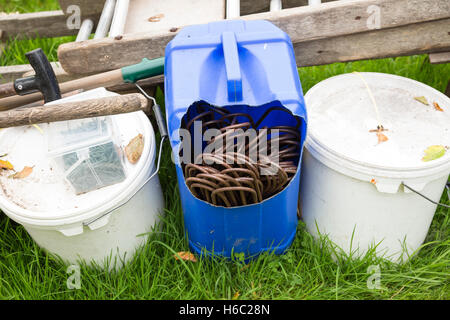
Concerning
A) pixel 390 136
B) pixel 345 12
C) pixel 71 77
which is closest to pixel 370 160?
pixel 390 136

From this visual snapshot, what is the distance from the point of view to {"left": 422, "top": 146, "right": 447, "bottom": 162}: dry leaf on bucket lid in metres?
1.80

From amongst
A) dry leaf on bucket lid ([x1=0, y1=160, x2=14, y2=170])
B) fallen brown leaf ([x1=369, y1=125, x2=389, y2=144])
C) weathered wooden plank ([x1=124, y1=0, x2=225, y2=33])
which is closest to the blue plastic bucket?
fallen brown leaf ([x1=369, y1=125, x2=389, y2=144])

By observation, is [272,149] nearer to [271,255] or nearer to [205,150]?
[205,150]

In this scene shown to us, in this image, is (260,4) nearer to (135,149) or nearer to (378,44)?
(378,44)

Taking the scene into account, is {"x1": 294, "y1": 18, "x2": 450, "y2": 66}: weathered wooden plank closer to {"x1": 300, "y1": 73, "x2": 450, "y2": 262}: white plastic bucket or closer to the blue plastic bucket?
{"x1": 300, "y1": 73, "x2": 450, "y2": 262}: white plastic bucket

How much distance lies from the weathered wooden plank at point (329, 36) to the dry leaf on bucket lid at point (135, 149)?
0.45 meters

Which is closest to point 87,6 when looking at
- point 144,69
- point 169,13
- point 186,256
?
point 169,13

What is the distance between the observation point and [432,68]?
304 cm

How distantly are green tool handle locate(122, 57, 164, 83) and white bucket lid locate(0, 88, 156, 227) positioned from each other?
15 centimetres

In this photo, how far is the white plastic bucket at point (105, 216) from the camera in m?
1.77

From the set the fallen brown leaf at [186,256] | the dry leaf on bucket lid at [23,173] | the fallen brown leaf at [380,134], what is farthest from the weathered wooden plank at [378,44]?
the dry leaf on bucket lid at [23,173]

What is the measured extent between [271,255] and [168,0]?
1668mm

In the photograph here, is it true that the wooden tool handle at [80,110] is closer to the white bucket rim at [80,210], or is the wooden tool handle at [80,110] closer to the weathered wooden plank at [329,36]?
the white bucket rim at [80,210]

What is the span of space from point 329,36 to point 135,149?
3.52ft
